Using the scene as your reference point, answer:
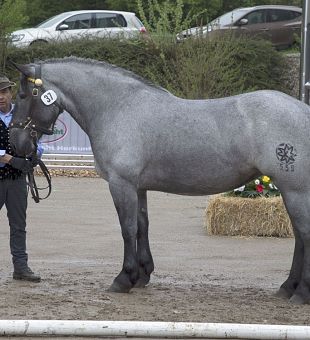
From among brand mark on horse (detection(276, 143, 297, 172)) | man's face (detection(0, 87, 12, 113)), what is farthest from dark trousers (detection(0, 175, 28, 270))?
brand mark on horse (detection(276, 143, 297, 172))

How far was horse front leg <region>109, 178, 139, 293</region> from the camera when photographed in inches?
333

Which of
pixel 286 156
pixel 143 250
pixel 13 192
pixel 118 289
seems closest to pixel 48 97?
pixel 13 192

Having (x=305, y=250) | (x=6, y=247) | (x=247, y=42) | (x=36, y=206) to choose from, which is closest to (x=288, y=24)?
(x=247, y=42)

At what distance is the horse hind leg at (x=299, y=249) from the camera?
324 inches

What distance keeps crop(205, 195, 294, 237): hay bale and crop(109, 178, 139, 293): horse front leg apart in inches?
132

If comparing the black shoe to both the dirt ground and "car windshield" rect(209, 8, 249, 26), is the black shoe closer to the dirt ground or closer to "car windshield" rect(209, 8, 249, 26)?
the dirt ground

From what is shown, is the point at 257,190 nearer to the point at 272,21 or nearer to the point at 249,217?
the point at 249,217

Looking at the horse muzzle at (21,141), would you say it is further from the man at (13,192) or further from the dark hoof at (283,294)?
the dark hoof at (283,294)

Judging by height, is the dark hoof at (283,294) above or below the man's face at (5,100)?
below

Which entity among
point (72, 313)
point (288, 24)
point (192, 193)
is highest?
point (192, 193)

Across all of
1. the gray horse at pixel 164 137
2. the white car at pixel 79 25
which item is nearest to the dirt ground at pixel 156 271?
the gray horse at pixel 164 137

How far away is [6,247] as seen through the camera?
436 inches

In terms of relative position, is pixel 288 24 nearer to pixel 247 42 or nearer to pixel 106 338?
pixel 247 42

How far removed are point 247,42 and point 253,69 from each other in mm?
825
